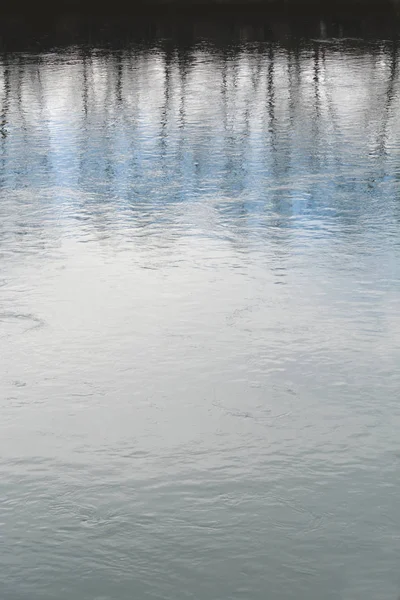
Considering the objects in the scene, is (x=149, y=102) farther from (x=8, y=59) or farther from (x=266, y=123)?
(x=8, y=59)

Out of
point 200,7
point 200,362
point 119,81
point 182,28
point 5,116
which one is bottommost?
point 200,7

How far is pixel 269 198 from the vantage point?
10922mm

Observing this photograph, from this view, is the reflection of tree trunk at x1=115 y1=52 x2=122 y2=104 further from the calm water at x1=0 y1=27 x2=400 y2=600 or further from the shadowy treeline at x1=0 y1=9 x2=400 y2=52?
the calm water at x1=0 y1=27 x2=400 y2=600

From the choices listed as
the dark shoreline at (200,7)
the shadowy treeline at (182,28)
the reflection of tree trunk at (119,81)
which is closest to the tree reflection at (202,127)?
the reflection of tree trunk at (119,81)

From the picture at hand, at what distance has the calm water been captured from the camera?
5168 millimetres

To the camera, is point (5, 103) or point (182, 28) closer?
point (5, 103)

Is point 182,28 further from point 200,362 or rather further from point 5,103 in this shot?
point 200,362

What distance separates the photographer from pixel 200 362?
7215 millimetres

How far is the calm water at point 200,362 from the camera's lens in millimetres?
5168

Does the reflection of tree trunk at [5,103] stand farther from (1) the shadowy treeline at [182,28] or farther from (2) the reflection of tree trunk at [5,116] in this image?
(1) the shadowy treeline at [182,28]

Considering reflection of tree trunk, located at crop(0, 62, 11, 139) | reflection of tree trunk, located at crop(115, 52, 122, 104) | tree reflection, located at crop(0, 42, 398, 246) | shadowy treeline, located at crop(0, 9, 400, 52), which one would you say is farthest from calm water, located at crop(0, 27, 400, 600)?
shadowy treeline, located at crop(0, 9, 400, 52)

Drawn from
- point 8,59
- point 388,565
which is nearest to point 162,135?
point 8,59

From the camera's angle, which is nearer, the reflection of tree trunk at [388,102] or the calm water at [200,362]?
the calm water at [200,362]

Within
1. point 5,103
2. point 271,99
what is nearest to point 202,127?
point 271,99
